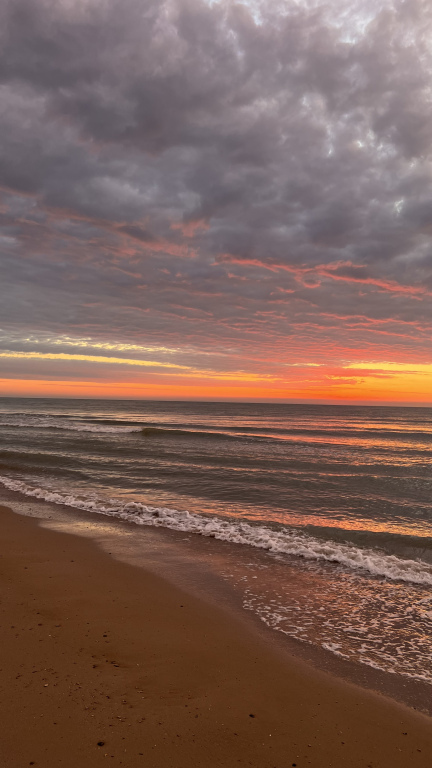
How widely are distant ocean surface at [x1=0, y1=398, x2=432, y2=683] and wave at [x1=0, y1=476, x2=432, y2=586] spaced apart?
0.03 metres

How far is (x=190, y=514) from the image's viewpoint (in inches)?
503

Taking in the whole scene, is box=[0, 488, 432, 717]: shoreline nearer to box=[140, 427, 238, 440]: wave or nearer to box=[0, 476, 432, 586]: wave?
box=[0, 476, 432, 586]: wave

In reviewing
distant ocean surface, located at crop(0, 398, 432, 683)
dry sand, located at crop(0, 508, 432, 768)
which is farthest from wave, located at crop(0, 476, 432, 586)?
dry sand, located at crop(0, 508, 432, 768)

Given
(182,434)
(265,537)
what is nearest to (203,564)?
(265,537)

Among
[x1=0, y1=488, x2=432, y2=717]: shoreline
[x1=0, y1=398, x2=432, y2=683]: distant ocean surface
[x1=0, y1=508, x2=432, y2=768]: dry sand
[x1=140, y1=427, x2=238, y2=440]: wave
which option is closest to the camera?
[x1=0, y1=508, x2=432, y2=768]: dry sand

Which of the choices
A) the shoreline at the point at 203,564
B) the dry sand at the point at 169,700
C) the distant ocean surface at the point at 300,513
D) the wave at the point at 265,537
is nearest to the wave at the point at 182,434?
the distant ocean surface at the point at 300,513

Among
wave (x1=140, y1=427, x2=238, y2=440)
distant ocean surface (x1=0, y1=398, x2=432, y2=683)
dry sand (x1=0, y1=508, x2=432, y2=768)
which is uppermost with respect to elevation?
dry sand (x1=0, y1=508, x2=432, y2=768)

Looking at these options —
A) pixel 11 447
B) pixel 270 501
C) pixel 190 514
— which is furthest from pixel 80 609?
pixel 11 447

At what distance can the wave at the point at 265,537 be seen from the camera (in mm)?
8875

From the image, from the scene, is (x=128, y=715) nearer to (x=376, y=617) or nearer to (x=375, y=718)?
(x=375, y=718)

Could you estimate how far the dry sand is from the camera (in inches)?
142

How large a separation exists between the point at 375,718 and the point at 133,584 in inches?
186

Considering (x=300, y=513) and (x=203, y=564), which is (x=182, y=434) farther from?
(x=203, y=564)

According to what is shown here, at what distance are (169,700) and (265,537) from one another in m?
6.65
